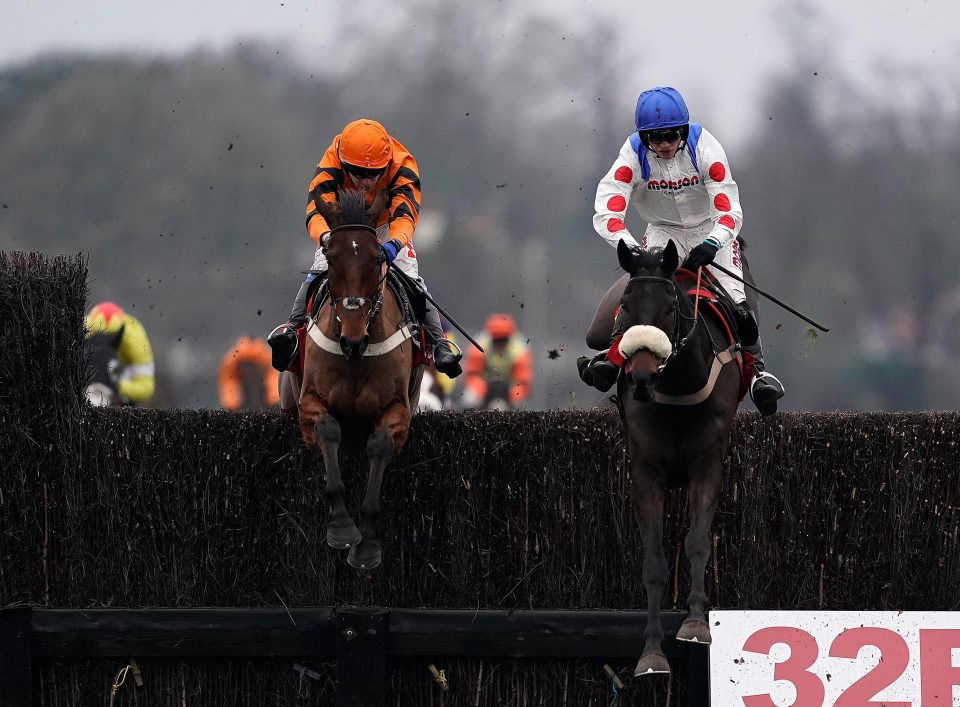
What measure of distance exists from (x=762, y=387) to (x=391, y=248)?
6.55ft

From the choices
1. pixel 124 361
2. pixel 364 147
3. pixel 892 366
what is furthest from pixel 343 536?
pixel 892 366

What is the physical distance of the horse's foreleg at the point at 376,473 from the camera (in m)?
7.41

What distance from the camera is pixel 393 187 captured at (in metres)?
8.39

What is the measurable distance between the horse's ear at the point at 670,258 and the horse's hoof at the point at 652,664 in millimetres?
1728

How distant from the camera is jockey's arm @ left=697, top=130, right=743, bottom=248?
24.9ft

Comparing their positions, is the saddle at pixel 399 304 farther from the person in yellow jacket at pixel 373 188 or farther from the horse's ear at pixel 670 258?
the horse's ear at pixel 670 258

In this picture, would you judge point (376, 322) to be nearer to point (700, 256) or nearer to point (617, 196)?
point (617, 196)

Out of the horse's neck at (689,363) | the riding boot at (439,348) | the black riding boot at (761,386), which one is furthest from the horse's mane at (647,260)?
the riding boot at (439,348)

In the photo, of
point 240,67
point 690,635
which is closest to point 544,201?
point 240,67

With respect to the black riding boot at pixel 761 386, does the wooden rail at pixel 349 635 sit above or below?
below

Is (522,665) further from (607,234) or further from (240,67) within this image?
(240,67)

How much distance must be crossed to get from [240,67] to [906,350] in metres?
10.4

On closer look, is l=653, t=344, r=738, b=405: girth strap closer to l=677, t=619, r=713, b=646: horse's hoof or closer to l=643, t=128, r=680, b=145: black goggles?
l=677, t=619, r=713, b=646: horse's hoof

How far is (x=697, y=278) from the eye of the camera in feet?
23.9
